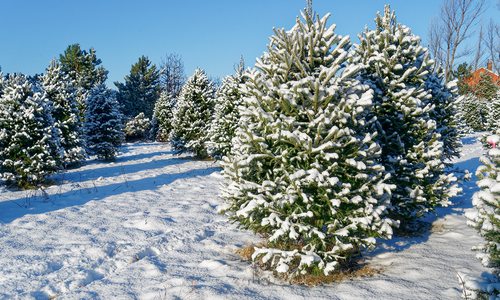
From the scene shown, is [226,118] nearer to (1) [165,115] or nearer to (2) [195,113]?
(2) [195,113]

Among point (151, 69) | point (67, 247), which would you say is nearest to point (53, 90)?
point (67, 247)

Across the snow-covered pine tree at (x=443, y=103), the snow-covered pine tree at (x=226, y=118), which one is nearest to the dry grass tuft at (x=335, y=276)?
the snow-covered pine tree at (x=443, y=103)

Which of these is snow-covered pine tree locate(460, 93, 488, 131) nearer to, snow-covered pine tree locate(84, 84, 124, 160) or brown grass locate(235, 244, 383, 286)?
snow-covered pine tree locate(84, 84, 124, 160)

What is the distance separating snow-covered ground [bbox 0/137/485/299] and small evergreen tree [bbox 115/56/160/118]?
3929 cm

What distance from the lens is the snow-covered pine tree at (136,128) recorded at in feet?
129

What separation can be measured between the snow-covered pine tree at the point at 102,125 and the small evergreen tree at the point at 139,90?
28004 mm

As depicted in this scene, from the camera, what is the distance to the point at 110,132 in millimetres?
20859

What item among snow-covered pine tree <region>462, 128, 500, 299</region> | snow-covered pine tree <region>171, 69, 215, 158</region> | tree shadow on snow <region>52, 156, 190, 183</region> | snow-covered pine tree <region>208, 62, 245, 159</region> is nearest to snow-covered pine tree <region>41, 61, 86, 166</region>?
tree shadow on snow <region>52, 156, 190, 183</region>

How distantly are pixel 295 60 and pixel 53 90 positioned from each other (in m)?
17.9

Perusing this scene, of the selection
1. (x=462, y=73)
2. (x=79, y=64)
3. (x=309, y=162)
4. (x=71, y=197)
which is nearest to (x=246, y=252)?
(x=309, y=162)

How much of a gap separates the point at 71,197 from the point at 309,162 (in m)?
8.82

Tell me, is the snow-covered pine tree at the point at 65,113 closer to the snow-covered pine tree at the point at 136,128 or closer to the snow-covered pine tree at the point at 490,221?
the snow-covered pine tree at the point at 490,221

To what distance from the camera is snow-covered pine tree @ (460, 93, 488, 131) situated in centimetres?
3488

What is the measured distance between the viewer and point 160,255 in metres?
6.37
